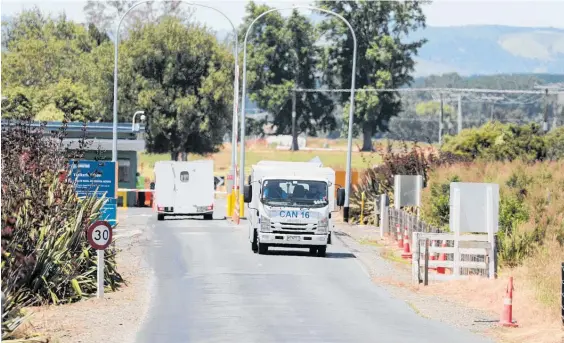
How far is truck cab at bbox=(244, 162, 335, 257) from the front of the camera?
35906mm

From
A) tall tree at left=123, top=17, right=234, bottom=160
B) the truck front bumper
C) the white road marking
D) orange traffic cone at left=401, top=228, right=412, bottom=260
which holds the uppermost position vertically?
tall tree at left=123, top=17, right=234, bottom=160

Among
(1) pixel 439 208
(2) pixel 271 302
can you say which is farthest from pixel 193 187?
(2) pixel 271 302

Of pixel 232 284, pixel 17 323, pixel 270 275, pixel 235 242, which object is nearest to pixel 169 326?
pixel 17 323

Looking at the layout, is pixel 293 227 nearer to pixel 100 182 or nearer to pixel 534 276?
pixel 100 182

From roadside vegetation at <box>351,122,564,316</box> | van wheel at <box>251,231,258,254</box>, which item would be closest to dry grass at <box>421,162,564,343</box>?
roadside vegetation at <box>351,122,564,316</box>

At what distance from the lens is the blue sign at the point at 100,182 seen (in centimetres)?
2961

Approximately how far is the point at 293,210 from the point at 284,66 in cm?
8187

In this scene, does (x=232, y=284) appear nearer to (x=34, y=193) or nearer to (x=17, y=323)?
(x=34, y=193)

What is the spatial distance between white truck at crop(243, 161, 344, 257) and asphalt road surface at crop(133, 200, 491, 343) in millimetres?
615

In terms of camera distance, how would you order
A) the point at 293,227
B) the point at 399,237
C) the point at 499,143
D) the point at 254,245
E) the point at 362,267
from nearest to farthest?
the point at 362,267 → the point at 293,227 → the point at 254,245 → the point at 399,237 → the point at 499,143

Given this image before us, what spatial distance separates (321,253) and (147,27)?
5730 centimetres

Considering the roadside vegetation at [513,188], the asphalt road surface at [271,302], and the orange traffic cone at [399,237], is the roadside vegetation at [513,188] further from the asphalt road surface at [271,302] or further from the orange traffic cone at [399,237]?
the asphalt road surface at [271,302]

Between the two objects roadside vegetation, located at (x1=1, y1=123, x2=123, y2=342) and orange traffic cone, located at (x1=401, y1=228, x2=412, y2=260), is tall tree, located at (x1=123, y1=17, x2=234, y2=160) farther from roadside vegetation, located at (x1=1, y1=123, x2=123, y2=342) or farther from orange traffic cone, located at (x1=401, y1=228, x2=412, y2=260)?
roadside vegetation, located at (x1=1, y1=123, x2=123, y2=342)

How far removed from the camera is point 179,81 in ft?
300
